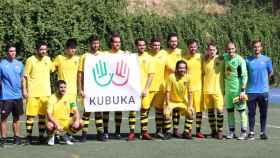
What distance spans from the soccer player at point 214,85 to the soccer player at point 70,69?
2.67 metres

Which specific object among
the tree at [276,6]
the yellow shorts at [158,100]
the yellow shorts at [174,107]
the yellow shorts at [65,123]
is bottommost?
the yellow shorts at [65,123]

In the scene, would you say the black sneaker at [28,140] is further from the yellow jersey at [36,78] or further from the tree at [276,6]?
the tree at [276,6]

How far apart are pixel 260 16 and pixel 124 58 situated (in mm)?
17850

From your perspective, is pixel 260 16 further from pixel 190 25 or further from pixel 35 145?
pixel 35 145

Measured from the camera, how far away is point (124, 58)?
47.3 ft

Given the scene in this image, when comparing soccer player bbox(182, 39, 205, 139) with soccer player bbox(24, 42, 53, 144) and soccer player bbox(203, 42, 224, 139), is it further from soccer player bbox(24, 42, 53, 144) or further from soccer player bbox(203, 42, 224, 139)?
soccer player bbox(24, 42, 53, 144)

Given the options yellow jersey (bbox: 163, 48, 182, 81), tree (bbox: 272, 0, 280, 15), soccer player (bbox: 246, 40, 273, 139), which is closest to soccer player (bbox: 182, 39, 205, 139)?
yellow jersey (bbox: 163, 48, 182, 81)

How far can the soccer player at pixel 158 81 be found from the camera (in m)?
14.3

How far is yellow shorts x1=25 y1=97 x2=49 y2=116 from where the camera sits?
13727 mm

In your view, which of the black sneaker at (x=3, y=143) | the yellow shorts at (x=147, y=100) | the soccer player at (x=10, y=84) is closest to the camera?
the black sneaker at (x=3, y=143)

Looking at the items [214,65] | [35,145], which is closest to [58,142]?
[35,145]

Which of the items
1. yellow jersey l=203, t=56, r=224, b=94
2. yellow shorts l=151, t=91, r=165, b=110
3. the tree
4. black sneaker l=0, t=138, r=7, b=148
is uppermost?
the tree

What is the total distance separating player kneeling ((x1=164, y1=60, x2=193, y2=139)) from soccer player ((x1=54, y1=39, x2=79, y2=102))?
1.90 meters

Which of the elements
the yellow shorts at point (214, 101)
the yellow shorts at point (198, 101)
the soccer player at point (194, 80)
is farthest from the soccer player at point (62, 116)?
the yellow shorts at point (214, 101)
